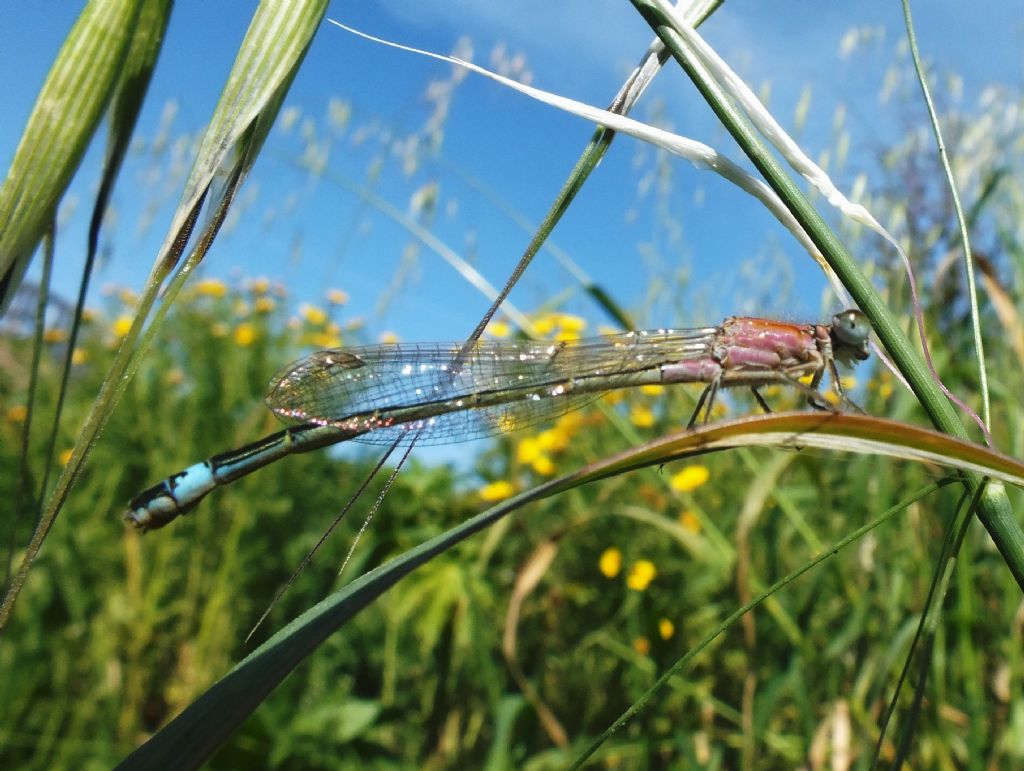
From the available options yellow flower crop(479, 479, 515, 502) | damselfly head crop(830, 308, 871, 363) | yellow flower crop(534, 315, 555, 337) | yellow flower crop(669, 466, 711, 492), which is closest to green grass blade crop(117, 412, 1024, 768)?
damselfly head crop(830, 308, 871, 363)

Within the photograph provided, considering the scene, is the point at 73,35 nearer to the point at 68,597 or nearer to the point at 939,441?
the point at 939,441

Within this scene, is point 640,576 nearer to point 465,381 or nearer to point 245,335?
point 465,381

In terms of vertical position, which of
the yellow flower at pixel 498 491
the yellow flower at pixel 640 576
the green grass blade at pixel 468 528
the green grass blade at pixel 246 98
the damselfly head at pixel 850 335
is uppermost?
the yellow flower at pixel 498 491

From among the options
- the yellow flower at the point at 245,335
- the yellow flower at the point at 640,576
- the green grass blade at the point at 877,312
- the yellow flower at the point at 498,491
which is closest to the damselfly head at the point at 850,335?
the green grass blade at the point at 877,312

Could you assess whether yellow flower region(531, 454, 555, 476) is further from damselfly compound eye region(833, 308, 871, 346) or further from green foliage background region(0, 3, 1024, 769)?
damselfly compound eye region(833, 308, 871, 346)

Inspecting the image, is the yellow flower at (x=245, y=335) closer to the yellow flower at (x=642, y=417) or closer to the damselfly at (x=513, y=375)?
the yellow flower at (x=642, y=417)

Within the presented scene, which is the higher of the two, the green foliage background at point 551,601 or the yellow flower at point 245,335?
the yellow flower at point 245,335

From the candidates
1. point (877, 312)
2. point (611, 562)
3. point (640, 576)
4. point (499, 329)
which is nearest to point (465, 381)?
point (877, 312)
